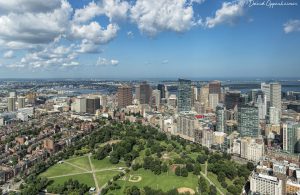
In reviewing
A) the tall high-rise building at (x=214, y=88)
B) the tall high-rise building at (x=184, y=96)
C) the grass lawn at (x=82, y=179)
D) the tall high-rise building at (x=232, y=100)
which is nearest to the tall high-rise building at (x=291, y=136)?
the tall high-rise building at (x=232, y=100)

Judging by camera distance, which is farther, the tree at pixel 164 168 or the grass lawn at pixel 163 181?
the tree at pixel 164 168

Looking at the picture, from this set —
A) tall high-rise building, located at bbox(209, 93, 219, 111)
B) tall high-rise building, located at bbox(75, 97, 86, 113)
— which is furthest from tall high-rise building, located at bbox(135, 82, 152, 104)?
tall high-rise building, located at bbox(209, 93, 219, 111)

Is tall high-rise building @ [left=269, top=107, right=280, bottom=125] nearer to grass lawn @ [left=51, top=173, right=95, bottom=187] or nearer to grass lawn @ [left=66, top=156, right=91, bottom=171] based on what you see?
grass lawn @ [left=66, top=156, right=91, bottom=171]


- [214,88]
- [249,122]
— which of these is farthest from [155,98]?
[249,122]

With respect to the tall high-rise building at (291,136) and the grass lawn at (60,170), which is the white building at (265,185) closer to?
the tall high-rise building at (291,136)

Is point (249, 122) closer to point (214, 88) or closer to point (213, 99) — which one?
point (213, 99)

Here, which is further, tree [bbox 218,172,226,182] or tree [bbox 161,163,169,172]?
tree [bbox 161,163,169,172]
